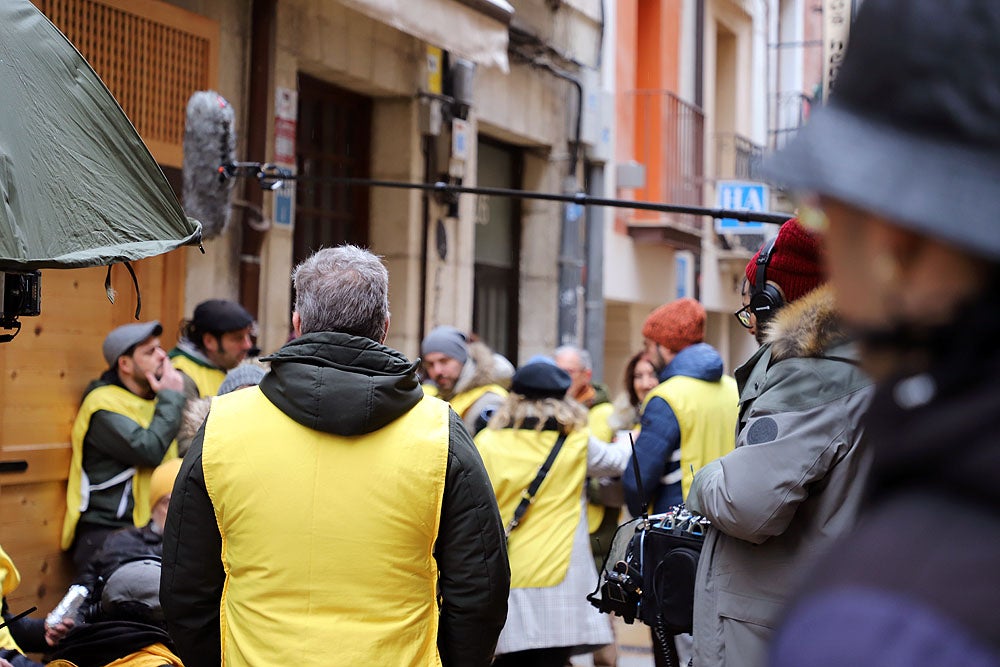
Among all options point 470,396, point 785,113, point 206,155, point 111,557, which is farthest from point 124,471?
point 785,113

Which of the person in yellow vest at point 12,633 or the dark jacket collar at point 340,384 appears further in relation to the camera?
the person in yellow vest at point 12,633

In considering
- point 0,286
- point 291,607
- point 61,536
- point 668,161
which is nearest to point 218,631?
point 291,607

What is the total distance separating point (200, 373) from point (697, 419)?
2.56m

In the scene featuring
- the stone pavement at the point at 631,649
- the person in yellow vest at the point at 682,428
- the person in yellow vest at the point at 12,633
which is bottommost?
the stone pavement at the point at 631,649

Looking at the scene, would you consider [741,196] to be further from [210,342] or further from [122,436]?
[122,436]

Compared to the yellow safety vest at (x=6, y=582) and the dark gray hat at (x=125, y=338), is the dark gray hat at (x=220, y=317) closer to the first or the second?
the dark gray hat at (x=125, y=338)

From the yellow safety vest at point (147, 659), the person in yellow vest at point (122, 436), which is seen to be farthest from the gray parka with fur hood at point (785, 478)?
the person in yellow vest at point (122, 436)

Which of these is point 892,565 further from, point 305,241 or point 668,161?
→ point 668,161

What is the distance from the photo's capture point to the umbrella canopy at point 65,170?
114 inches

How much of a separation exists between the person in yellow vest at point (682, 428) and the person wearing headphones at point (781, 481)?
199cm

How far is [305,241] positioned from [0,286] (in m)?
5.85

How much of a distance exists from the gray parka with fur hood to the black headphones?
8.7 inches

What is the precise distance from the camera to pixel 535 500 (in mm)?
5184

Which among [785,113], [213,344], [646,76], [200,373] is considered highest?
[785,113]
